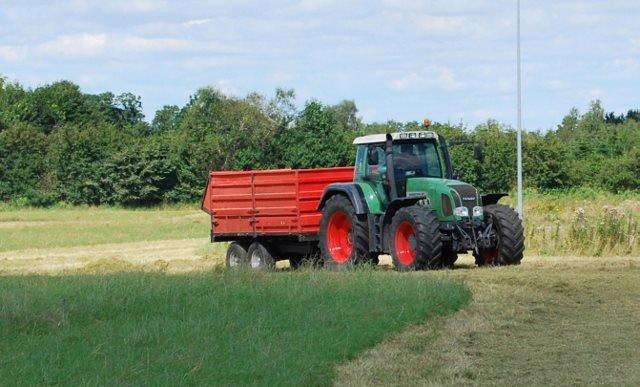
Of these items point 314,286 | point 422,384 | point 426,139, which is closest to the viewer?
point 422,384

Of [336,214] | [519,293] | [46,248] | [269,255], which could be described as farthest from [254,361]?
[46,248]

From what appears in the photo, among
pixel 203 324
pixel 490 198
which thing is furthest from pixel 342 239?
pixel 203 324

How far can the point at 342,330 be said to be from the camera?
12.1m

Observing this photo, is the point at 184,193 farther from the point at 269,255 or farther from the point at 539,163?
the point at 269,255

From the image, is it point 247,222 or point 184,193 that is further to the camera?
point 184,193

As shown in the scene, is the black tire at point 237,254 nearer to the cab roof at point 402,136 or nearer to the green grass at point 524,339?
the cab roof at point 402,136

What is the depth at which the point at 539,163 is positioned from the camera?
66.4m

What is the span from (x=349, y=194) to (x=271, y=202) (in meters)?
2.31

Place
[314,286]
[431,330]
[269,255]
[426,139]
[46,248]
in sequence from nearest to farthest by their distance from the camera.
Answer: [431,330]
[314,286]
[426,139]
[269,255]
[46,248]

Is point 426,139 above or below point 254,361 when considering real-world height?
above

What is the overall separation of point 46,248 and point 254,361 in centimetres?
2686

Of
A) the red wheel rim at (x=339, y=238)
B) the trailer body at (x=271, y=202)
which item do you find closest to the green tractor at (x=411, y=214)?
the red wheel rim at (x=339, y=238)

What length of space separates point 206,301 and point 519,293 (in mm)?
4728

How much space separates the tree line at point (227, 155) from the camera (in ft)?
216
